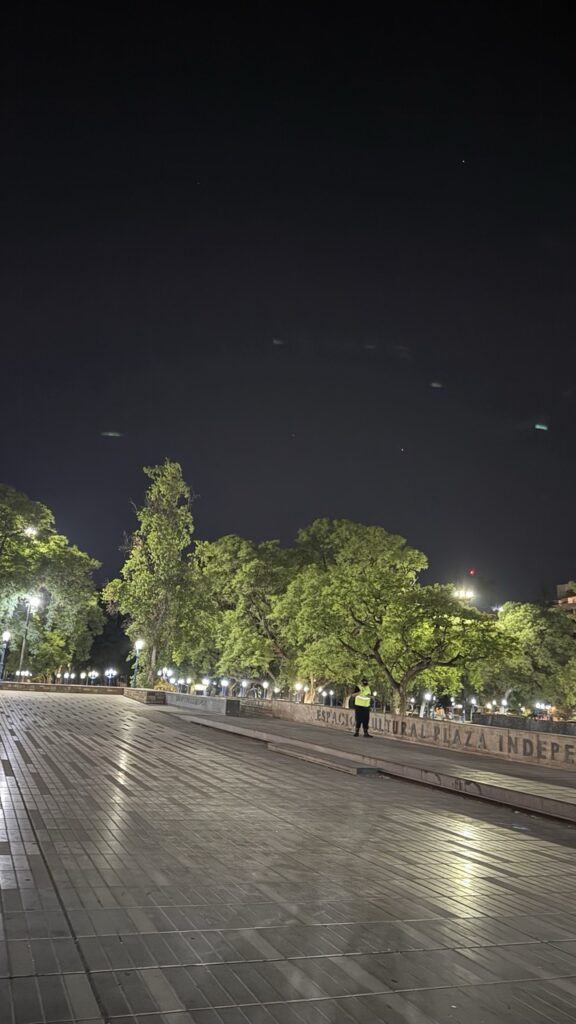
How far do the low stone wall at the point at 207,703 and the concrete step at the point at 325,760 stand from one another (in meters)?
12.8

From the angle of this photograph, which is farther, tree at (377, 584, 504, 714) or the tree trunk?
the tree trunk

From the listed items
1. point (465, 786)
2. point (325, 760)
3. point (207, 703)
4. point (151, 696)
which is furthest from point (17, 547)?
point (465, 786)

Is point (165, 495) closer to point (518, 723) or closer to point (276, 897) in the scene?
point (518, 723)

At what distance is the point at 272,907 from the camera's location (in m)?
5.60

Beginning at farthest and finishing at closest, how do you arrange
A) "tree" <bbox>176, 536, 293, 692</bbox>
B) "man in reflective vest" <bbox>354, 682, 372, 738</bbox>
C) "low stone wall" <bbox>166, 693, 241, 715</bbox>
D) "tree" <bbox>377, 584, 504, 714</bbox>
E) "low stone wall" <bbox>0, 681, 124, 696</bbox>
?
"tree" <bbox>176, 536, 293, 692</bbox> → "low stone wall" <bbox>0, 681, 124, 696</bbox> → "tree" <bbox>377, 584, 504, 714</bbox> → "low stone wall" <bbox>166, 693, 241, 715</bbox> → "man in reflective vest" <bbox>354, 682, 372, 738</bbox>

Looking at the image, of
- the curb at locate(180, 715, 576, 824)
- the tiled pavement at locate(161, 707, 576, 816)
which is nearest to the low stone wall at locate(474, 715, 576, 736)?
the tiled pavement at locate(161, 707, 576, 816)

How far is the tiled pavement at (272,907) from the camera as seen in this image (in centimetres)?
403

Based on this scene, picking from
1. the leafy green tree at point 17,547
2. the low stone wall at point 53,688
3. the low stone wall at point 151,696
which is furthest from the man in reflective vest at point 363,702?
the leafy green tree at point 17,547

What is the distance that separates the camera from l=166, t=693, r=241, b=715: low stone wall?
3105 cm

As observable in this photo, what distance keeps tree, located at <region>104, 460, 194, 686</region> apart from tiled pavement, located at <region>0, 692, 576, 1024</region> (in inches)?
1312

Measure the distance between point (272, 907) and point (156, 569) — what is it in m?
40.0

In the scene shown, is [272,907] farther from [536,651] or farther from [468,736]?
[536,651]

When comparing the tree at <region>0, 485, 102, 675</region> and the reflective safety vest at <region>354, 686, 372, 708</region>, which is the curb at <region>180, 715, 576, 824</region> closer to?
the reflective safety vest at <region>354, 686, 372, 708</region>

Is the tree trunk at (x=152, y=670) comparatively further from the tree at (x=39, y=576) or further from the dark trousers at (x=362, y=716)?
the dark trousers at (x=362, y=716)
